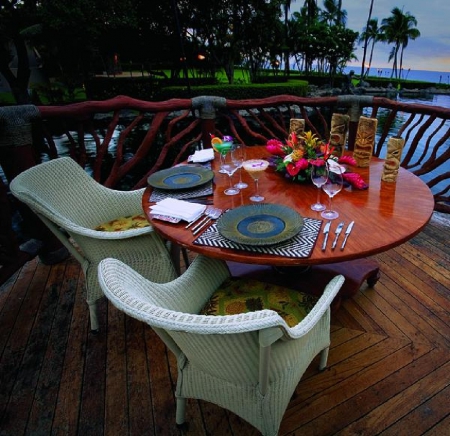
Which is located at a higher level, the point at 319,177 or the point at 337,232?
the point at 319,177

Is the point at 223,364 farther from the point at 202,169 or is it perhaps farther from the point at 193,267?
the point at 202,169

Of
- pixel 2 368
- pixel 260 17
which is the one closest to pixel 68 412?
pixel 2 368

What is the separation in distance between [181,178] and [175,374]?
1049 mm

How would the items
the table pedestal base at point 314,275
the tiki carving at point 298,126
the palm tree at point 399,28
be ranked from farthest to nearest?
1. the palm tree at point 399,28
2. the tiki carving at point 298,126
3. the table pedestal base at point 314,275

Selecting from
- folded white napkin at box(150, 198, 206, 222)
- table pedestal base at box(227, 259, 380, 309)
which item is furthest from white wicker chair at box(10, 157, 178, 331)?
table pedestal base at box(227, 259, 380, 309)

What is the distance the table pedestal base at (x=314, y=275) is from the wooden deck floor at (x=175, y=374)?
8.0 inches

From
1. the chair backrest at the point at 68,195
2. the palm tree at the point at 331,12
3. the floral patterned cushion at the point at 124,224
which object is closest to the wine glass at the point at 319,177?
the floral patterned cushion at the point at 124,224

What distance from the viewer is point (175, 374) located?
144 centimetres

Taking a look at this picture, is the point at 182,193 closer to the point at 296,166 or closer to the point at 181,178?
the point at 181,178

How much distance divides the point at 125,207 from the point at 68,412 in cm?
121

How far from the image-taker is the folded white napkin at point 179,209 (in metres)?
1.31

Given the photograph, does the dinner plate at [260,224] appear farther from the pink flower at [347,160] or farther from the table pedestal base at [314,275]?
the pink flower at [347,160]

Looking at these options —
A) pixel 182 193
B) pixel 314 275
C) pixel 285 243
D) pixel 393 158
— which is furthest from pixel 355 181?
pixel 182 193

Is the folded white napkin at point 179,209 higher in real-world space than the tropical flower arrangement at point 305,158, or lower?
lower
